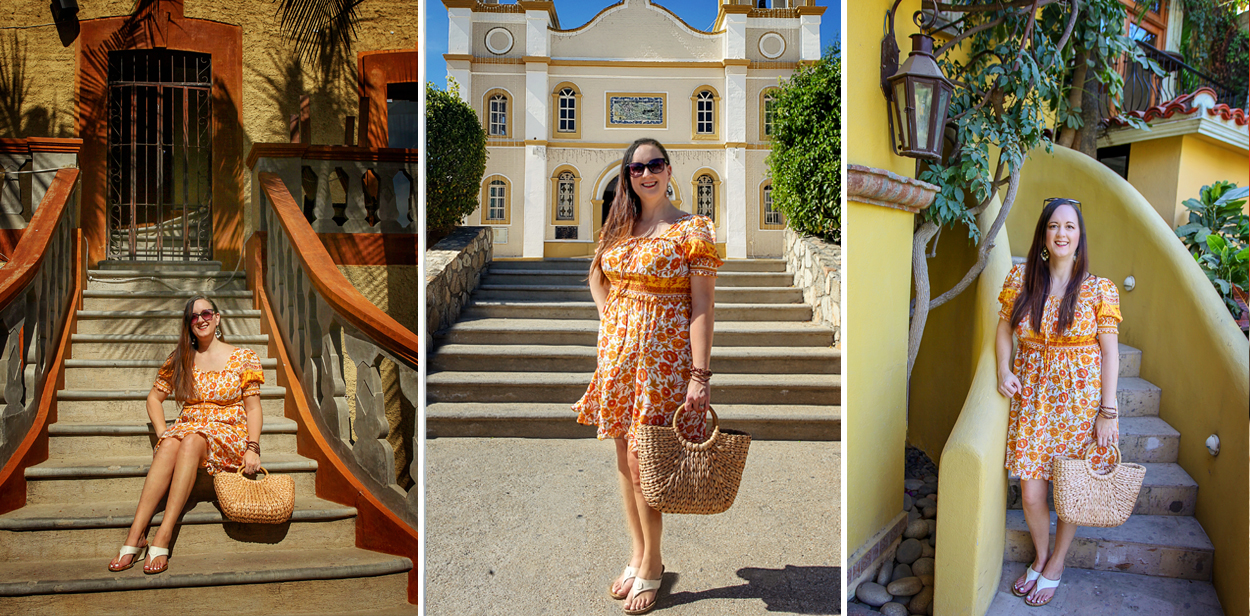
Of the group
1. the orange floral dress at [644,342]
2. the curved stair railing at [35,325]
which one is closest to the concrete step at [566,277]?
the orange floral dress at [644,342]

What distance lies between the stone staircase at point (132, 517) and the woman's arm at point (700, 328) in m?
1.40

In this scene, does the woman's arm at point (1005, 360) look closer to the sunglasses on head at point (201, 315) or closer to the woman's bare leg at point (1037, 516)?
the woman's bare leg at point (1037, 516)

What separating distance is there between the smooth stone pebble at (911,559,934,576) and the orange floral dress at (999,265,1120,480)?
0.55 m

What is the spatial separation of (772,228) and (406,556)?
72.5 inches

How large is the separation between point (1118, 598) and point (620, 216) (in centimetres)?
232

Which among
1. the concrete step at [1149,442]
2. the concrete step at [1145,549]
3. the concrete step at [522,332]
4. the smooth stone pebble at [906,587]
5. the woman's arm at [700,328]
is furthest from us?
the concrete step at [1149,442]

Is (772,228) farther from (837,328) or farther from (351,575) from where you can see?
(351,575)

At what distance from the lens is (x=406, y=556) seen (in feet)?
8.68

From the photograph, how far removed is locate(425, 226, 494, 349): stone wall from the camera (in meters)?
2.01

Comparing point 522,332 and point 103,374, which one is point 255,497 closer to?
point 103,374

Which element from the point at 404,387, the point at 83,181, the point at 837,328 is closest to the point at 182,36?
the point at 83,181

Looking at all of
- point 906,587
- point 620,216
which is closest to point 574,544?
point 620,216

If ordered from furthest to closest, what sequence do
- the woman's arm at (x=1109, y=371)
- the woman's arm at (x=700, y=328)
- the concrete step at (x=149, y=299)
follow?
the concrete step at (x=149, y=299), the woman's arm at (x=1109, y=371), the woman's arm at (x=700, y=328)

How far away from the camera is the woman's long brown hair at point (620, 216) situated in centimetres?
204
